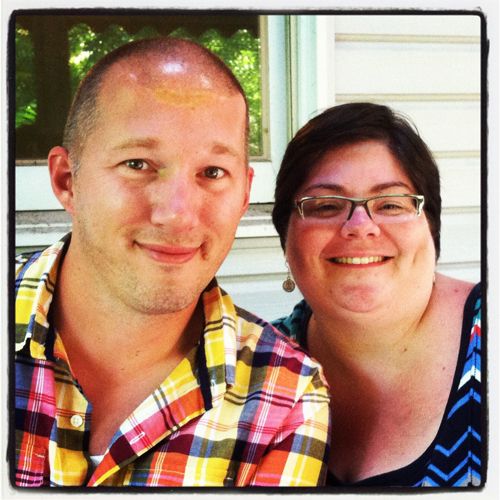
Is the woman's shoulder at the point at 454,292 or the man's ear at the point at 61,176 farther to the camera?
the woman's shoulder at the point at 454,292

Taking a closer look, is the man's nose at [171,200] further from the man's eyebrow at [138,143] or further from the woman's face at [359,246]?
the woman's face at [359,246]

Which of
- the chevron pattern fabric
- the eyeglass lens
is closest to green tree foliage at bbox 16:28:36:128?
the eyeglass lens

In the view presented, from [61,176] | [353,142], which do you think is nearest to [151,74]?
[61,176]

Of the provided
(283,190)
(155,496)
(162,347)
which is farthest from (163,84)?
(155,496)

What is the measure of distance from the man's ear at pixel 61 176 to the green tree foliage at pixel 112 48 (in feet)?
0.46

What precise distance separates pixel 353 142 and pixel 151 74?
0.61m

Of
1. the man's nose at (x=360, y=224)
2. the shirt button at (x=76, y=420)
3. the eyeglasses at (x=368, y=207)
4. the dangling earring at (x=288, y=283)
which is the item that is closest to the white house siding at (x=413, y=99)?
the dangling earring at (x=288, y=283)

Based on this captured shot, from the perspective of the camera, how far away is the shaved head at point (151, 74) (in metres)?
1.93

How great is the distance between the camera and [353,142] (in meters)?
2.04

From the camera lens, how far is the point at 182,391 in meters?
1.95

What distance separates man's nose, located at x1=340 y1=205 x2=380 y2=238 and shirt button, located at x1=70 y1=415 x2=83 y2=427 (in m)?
0.94

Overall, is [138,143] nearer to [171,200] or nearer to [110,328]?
[171,200]

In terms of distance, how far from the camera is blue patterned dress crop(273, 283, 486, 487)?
6.82ft
